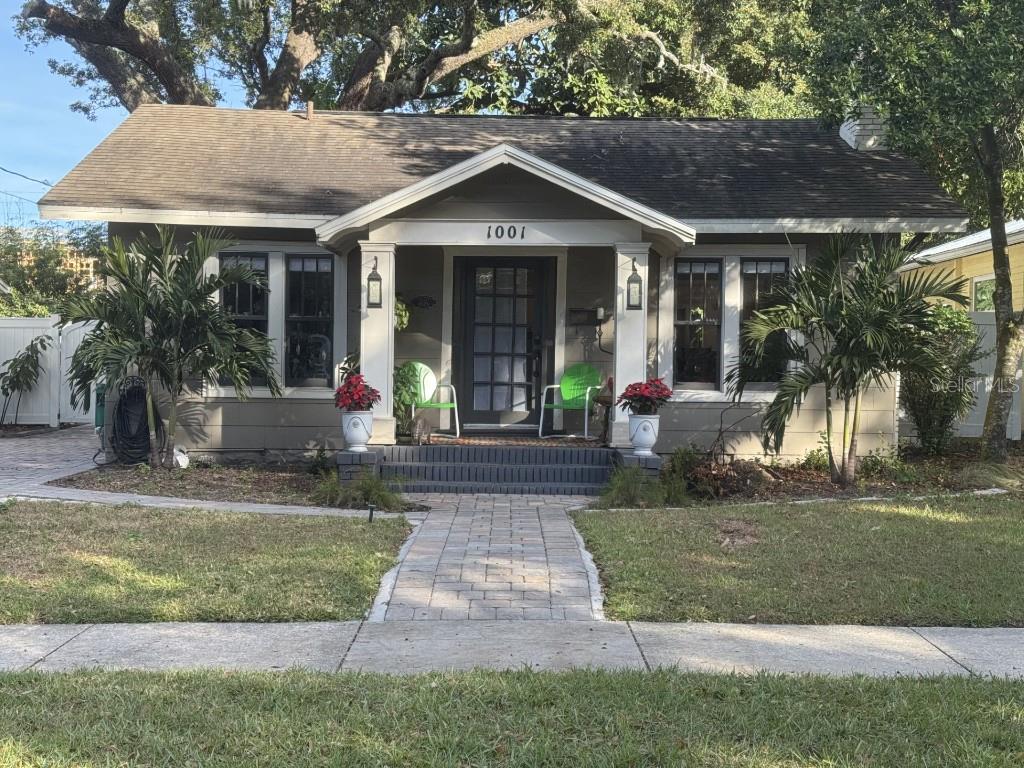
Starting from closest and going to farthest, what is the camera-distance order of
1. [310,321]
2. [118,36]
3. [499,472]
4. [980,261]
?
[499,472], [310,321], [980,261], [118,36]

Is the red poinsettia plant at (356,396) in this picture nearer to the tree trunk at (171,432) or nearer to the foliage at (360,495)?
the foliage at (360,495)

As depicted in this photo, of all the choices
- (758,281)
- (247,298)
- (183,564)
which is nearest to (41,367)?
(247,298)

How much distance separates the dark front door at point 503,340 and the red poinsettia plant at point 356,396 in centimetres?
263

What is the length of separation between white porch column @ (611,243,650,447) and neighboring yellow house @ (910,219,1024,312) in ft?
25.2

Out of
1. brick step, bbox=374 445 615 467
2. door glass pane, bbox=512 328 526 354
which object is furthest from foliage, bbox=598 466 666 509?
door glass pane, bbox=512 328 526 354

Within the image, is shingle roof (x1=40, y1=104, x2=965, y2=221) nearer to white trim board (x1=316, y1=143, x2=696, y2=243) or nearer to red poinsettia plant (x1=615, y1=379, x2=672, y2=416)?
white trim board (x1=316, y1=143, x2=696, y2=243)

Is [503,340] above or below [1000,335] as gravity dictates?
below

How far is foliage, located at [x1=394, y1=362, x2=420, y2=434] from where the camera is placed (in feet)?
38.4

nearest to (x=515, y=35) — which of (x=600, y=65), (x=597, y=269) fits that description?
(x=600, y=65)

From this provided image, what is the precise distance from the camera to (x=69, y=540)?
7328 mm

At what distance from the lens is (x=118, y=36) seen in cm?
2114

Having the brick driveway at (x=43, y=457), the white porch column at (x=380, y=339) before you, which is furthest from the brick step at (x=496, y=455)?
the brick driveway at (x=43, y=457)

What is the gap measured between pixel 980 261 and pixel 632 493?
1261 centimetres

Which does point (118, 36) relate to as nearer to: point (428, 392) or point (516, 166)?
point (428, 392)
